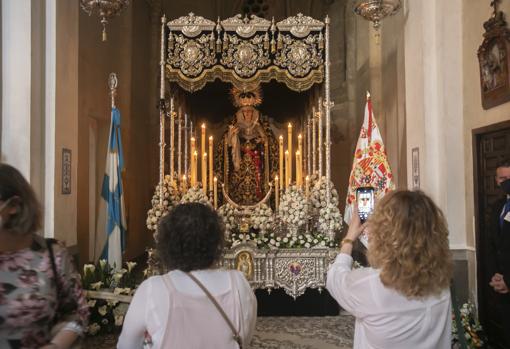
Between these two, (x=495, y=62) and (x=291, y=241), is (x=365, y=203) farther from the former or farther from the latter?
(x=291, y=241)

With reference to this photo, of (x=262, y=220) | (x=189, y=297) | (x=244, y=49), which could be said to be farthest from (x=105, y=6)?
(x=189, y=297)

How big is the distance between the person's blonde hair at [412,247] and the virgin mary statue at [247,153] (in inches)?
284

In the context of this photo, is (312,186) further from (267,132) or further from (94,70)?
(94,70)

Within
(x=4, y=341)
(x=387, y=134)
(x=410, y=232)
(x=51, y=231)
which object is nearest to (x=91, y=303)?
Answer: (x=51, y=231)

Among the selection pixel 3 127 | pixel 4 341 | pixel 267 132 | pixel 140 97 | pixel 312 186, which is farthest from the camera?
pixel 140 97

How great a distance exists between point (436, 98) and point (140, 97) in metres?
7.09

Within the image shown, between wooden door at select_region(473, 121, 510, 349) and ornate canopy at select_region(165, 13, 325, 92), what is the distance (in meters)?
2.82

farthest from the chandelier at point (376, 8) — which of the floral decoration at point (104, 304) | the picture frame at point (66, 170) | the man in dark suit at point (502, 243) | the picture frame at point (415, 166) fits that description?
the floral decoration at point (104, 304)

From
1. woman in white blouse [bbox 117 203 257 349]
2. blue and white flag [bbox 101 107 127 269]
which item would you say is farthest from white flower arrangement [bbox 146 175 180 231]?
woman in white blouse [bbox 117 203 257 349]

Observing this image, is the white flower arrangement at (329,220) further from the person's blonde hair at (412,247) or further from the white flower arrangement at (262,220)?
the person's blonde hair at (412,247)

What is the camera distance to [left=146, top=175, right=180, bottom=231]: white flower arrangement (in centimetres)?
672

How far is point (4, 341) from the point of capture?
6.33 feet

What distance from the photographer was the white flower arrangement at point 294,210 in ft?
22.4

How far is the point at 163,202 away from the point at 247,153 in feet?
9.58
